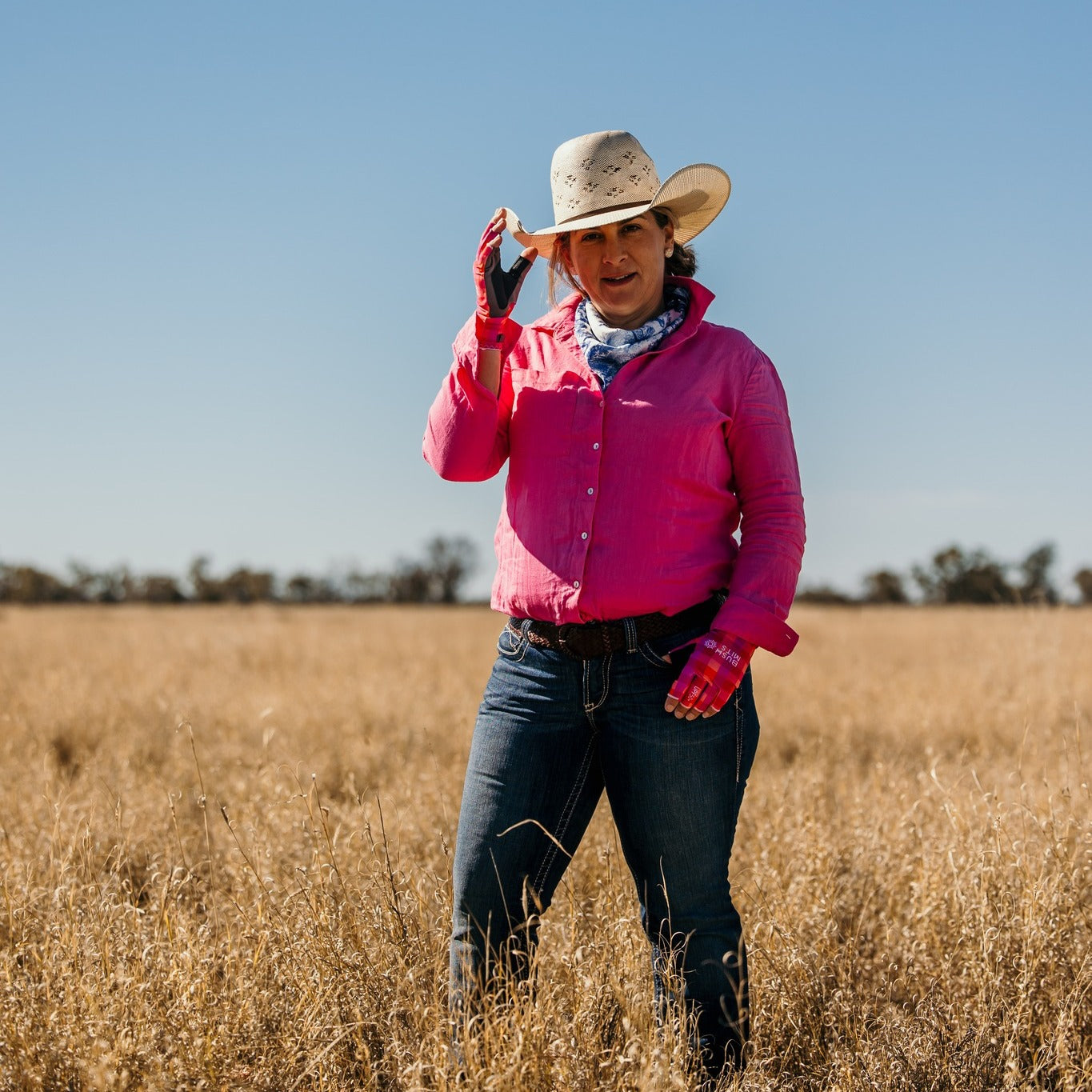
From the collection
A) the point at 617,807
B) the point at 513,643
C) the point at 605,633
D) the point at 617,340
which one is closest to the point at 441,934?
the point at 617,807

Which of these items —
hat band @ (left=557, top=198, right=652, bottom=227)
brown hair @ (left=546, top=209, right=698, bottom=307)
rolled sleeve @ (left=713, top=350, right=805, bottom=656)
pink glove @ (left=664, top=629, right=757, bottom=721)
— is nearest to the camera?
pink glove @ (left=664, top=629, right=757, bottom=721)

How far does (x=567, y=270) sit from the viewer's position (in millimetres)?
2895

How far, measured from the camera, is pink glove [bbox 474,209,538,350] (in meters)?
2.57

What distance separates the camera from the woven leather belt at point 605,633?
8.13ft

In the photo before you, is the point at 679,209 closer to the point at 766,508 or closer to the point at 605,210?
the point at 605,210

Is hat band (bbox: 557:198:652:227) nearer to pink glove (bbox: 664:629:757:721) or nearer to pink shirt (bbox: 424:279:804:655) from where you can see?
pink shirt (bbox: 424:279:804:655)

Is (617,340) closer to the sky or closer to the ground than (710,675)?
closer to the sky

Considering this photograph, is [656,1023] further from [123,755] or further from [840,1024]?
[123,755]

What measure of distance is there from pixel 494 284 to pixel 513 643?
0.87m

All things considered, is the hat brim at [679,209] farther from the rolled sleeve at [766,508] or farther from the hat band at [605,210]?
the rolled sleeve at [766,508]

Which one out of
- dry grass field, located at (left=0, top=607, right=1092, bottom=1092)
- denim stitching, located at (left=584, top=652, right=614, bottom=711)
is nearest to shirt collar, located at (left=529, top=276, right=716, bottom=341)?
denim stitching, located at (left=584, top=652, right=614, bottom=711)

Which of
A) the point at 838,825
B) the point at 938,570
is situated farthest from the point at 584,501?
the point at 938,570

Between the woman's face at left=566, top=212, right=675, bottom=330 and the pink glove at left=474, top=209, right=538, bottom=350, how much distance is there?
0.16 metres

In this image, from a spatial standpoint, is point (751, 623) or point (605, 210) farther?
point (605, 210)
